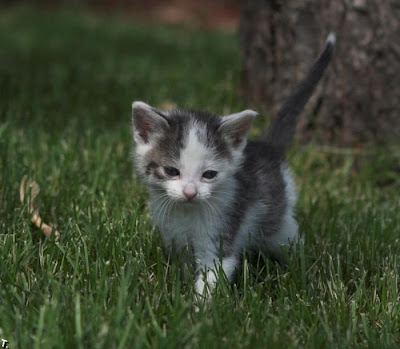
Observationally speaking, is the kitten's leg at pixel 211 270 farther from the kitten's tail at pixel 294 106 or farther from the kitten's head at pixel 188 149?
the kitten's tail at pixel 294 106

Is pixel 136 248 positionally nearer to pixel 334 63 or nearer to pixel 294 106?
pixel 294 106

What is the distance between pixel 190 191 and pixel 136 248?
0.60 m

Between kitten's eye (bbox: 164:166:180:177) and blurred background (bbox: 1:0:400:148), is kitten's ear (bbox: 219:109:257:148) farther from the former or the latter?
blurred background (bbox: 1:0:400:148)

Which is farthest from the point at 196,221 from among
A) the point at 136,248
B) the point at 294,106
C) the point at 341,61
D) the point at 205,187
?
the point at 341,61

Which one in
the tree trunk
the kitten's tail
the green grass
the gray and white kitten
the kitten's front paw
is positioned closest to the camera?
the green grass

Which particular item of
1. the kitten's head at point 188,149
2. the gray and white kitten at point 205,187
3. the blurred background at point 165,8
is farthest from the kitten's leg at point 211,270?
the blurred background at point 165,8

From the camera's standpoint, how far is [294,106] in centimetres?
427

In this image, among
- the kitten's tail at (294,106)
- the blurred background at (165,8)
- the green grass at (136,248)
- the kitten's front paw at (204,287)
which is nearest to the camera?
the green grass at (136,248)

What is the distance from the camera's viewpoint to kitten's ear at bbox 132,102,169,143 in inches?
135

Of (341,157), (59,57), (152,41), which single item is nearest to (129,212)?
(341,157)

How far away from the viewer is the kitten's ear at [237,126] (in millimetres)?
3482

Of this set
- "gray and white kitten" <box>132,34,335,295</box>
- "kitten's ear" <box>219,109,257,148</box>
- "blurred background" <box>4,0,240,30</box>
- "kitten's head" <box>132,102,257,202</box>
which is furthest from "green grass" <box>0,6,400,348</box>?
"blurred background" <box>4,0,240,30</box>

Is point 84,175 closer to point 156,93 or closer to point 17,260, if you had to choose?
point 17,260

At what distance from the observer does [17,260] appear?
10.8 feet
